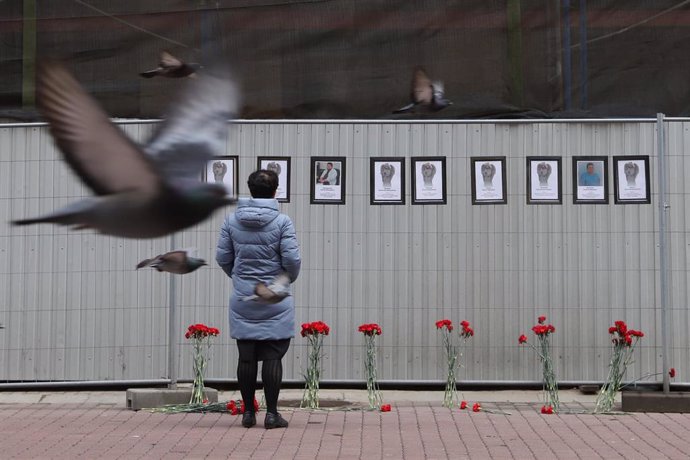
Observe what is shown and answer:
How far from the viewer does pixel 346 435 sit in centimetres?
716

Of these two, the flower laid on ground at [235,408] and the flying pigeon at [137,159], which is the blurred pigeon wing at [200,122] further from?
the flower laid on ground at [235,408]

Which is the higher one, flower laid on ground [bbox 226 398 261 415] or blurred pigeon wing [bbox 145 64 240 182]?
blurred pigeon wing [bbox 145 64 240 182]

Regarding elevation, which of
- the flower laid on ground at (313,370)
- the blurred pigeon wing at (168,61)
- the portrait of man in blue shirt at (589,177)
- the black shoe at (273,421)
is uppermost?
the portrait of man in blue shirt at (589,177)

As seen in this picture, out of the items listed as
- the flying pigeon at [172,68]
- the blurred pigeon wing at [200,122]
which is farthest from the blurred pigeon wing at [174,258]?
the blurred pigeon wing at [200,122]

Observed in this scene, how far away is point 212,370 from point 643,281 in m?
3.58

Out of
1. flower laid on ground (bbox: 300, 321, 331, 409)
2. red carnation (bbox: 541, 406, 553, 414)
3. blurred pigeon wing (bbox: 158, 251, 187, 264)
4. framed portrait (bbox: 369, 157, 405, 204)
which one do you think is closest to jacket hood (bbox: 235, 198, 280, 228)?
flower laid on ground (bbox: 300, 321, 331, 409)

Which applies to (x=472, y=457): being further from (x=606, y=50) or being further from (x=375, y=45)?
(x=606, y=50)

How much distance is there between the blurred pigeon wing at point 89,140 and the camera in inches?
78.0

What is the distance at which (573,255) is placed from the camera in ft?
29.9

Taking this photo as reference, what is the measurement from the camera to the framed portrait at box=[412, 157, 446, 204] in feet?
30.2

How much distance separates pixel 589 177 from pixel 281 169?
251cm

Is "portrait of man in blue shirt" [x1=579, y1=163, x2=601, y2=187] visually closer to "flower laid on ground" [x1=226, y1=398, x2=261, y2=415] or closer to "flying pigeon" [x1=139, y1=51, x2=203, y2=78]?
"flower laid on ground" [x1=226, y1=398, x2=261, y2=415]

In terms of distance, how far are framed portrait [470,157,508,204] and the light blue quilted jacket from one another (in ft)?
8.25

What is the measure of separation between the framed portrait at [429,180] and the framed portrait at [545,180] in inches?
27.8
